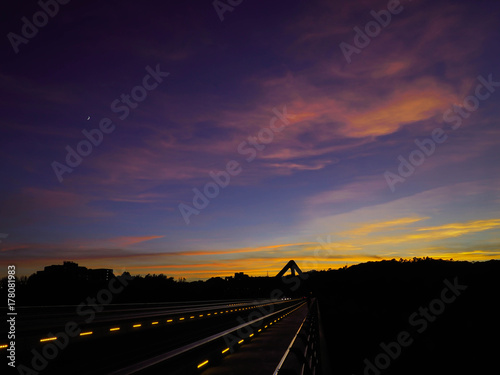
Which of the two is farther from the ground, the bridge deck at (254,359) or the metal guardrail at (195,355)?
the metal guardrail at (195,355)

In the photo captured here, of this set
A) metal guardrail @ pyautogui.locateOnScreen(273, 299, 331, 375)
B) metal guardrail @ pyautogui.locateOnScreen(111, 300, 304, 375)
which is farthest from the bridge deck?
metal guardrail @ pyautogui.locateOnScreen(273, 299, 331, 375)

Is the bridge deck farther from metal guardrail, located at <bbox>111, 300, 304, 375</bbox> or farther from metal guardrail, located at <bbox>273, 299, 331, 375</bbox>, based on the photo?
metal guardrail, located at <bbox>273, 299, 331, 375</bbox>

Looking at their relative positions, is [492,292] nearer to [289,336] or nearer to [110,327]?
[289,336]

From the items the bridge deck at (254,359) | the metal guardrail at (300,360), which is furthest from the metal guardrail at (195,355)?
the metal guardrail at (300,360)

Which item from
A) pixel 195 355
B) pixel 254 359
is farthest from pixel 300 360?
pixel 254 359

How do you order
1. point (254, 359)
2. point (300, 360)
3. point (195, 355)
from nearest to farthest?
point (300, 360)
point (195, 355)
point (254, 359)

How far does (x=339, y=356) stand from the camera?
31547 millimetres

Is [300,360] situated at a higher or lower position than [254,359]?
higher

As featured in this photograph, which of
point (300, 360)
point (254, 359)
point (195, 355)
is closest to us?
point (300, 360)

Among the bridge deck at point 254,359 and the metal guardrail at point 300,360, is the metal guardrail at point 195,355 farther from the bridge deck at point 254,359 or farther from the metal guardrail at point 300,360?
the metal guardrail at point 300,360

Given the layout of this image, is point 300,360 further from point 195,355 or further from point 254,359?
point 254,359

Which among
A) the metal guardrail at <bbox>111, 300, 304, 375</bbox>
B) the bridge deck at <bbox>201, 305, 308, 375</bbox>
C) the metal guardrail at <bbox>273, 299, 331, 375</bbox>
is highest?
the metal guardrail at <bbox>273, 299, 331, 375</bbox>

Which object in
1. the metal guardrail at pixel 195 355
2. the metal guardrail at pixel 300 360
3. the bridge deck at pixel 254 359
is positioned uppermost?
the metal guardrail at pixel 300 360

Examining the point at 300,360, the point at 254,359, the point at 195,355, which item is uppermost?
the point at 300,360
